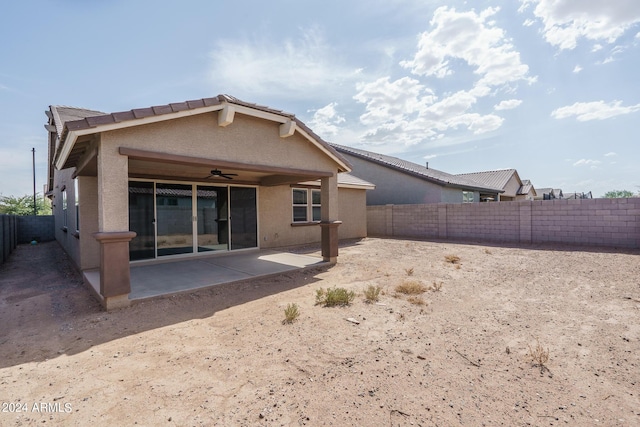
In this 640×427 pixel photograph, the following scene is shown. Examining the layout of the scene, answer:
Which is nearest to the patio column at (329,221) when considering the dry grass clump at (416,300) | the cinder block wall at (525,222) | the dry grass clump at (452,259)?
the dry grass clump at (452,259)

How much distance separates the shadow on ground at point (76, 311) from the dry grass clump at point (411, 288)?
6.59ft

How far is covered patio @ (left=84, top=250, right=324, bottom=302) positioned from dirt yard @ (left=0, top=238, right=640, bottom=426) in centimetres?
40

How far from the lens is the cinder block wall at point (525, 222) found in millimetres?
9672

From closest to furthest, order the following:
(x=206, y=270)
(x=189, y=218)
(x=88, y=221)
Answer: (x=206, y=270), (x=88, y=221), (x=189, y=218)

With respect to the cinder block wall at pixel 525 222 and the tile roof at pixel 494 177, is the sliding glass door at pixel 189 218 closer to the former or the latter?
Result: the cinder block wall at pixel 525 222

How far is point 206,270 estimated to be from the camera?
7.60m

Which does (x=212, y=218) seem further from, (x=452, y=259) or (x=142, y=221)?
(x=452, y=259)

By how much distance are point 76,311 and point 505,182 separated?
92.4 feet

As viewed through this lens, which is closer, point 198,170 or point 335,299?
point 335,299

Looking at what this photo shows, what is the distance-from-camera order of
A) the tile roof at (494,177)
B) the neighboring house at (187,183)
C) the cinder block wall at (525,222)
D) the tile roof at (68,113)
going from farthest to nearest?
the tile roof at (494,177) < the cinder block wall at (525,222) < the tile roof at (68,113) < the neighboring house at (187,183)

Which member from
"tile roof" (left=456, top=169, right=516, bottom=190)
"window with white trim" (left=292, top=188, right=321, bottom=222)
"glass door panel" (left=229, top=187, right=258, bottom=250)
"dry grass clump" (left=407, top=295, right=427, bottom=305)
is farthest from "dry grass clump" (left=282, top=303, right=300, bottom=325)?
"tile roof" (left=456, top=169, right=516, bottom=190)

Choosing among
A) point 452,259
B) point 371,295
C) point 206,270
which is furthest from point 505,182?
point 206,270

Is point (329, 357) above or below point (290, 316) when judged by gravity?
below

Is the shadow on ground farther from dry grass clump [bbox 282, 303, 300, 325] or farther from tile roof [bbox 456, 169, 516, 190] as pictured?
tile roof [bbox 456, 169, 516, 190]
